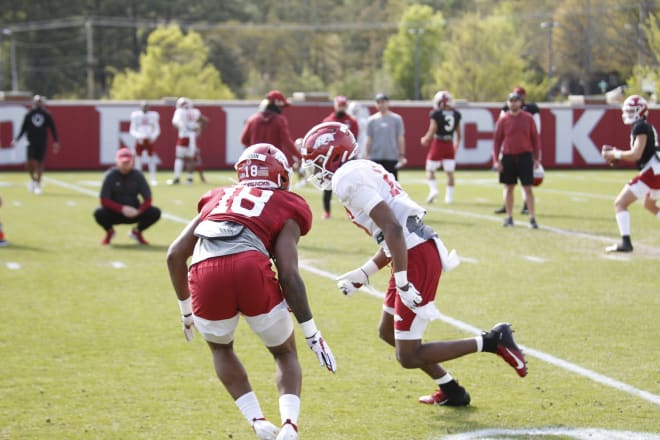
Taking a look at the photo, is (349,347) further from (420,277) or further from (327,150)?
(327,150)

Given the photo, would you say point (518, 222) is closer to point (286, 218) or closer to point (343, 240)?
point (343, 240)

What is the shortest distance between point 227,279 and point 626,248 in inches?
339

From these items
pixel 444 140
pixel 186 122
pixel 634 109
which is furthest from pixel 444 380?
pixel 186 122

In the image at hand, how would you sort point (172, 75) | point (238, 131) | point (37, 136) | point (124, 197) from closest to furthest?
point (124, 197) < point (37, 136) < point (238, 131) < point (172, 75)

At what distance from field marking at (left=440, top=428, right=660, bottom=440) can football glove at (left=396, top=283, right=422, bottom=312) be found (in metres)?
0.74

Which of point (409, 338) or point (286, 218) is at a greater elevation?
point (286, 218)

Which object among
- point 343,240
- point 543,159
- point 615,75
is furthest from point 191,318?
point 615,75

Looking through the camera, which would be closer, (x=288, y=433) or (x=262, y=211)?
(x=288, y=433)

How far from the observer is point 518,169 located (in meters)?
15.1

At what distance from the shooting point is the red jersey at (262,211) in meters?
5.14

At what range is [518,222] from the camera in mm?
15820

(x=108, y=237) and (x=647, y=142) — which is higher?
(x=647, y=142)

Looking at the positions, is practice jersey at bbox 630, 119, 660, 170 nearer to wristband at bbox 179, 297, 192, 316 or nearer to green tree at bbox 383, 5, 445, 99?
wristband at bbox 179, 297, 192, 316

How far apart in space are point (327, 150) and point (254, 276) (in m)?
1.06
